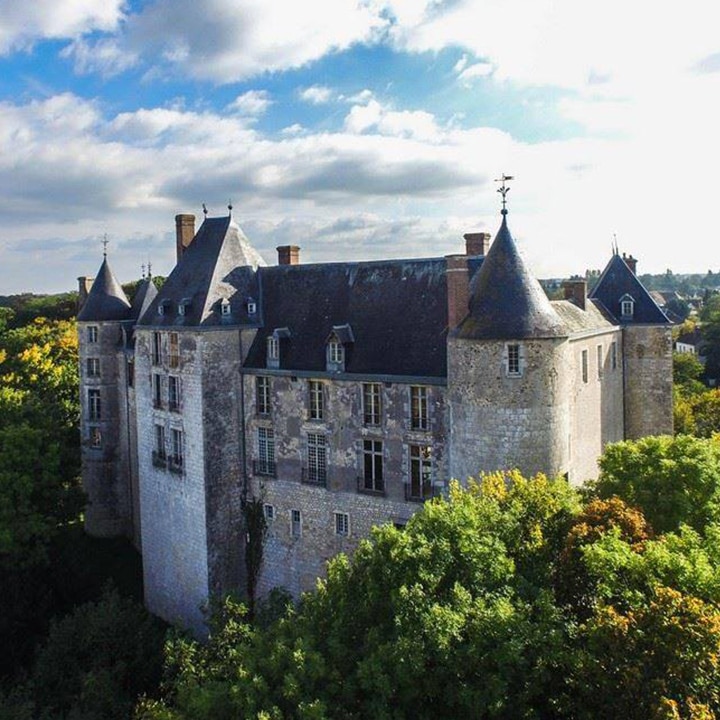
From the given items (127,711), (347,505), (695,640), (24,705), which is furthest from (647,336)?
(24,705)

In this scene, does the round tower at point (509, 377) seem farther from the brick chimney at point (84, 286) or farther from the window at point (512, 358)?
the brick chimney at point (84, 286)

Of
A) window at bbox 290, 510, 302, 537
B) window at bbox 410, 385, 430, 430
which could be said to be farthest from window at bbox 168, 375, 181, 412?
window at bbox 410, 385, 430, 430

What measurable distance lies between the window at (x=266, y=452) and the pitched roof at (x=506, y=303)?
1155 centimetres

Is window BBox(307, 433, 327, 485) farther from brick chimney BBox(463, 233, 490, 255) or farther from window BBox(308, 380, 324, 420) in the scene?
brick chimney BBox(463, 233, 490, 255)

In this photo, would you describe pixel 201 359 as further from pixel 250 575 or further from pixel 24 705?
pixel 24 705

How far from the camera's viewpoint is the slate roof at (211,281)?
34.7 meters

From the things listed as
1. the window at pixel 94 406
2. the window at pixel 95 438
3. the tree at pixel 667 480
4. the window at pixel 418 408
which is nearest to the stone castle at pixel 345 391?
the window at pixel 418 408

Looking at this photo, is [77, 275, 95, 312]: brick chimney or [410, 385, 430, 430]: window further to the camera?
[77, 275, 95, 312]: brick chimney

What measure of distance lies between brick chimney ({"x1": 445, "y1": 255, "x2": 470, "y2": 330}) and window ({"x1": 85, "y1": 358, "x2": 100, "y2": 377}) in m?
26.6

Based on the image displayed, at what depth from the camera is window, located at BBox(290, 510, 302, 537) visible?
33.7 m

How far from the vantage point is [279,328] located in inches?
1374

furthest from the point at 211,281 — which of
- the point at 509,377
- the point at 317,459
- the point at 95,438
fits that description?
the point at 95,438

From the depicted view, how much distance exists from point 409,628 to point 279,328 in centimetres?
2037

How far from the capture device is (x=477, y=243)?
33312 mm
